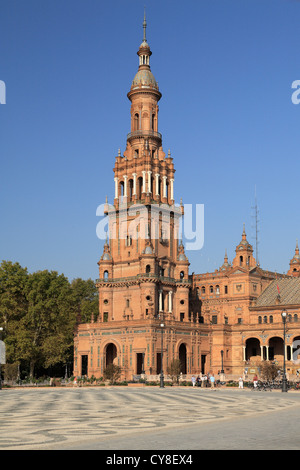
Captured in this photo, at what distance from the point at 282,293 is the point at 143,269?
24856 mm

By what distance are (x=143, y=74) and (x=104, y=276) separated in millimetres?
35337

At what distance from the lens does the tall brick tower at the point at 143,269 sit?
88.0 metres

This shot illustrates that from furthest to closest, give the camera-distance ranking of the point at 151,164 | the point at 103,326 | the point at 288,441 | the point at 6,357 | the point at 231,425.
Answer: the point at 151,164 → the point at 103,326 → the point at 6,357 → the point at 231,425 → the point at 288,441

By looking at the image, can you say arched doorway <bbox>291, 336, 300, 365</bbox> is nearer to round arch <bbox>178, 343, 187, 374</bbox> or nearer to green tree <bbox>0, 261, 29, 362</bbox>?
round arch <bbox>178, 343, 187, 374</bbox>

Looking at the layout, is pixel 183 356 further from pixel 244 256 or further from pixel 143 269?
pixel 244 256

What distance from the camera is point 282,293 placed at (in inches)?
3944

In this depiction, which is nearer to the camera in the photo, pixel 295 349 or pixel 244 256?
pixel 295 349

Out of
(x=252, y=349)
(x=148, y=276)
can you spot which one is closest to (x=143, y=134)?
(x=148, y=276)

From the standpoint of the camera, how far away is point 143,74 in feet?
341

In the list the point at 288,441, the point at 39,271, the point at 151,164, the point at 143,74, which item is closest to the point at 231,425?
the point at 288,441

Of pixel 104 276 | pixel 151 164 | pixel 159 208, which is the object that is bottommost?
pixel 104 276

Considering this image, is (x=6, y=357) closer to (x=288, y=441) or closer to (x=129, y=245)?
(x=129, y=245)

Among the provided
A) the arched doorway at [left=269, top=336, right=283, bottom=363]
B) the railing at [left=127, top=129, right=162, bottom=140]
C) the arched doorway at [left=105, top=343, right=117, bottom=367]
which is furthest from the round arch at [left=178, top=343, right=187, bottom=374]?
the railing at [left=127, top=129, right=162, bottom=140]

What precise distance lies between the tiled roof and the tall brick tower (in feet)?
40.4
